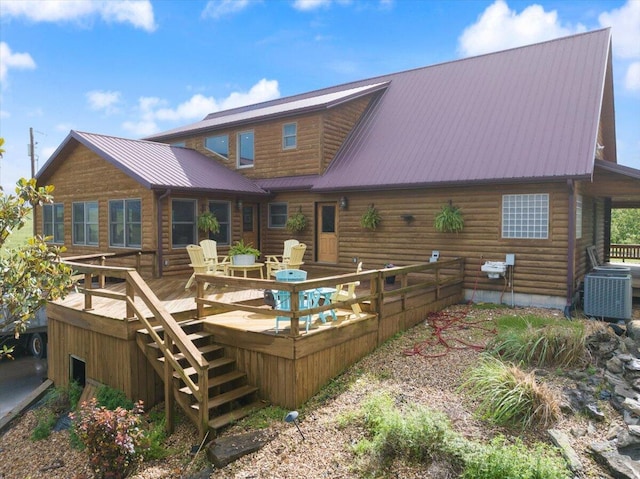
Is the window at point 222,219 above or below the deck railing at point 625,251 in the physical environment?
above

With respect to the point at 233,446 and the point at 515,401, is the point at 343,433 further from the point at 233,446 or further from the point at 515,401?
the point at 515,401

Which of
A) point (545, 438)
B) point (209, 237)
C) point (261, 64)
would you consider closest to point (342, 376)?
point (545, 438)

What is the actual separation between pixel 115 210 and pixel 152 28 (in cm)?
1300

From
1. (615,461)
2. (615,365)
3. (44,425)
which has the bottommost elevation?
(44,425)

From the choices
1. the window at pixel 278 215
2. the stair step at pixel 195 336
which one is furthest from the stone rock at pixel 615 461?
the window at pixel 278 215

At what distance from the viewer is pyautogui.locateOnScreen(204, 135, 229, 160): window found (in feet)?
50.3

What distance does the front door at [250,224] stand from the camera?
13.8 m

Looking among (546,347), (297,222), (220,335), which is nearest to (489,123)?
(297,222)

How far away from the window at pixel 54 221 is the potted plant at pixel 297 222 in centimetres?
755

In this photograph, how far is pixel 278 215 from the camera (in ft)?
46.3

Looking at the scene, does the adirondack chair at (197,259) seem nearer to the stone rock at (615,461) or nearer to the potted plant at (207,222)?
the potted plant at (207,222)

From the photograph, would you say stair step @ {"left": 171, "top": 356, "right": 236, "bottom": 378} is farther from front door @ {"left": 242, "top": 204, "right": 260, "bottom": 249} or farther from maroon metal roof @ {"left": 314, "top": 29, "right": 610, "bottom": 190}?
front door @ {"left": 242, "top": 204, "right": 260, "bottom": 249}

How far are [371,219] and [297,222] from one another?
237cm

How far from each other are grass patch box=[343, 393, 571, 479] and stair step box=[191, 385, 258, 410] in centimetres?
178
